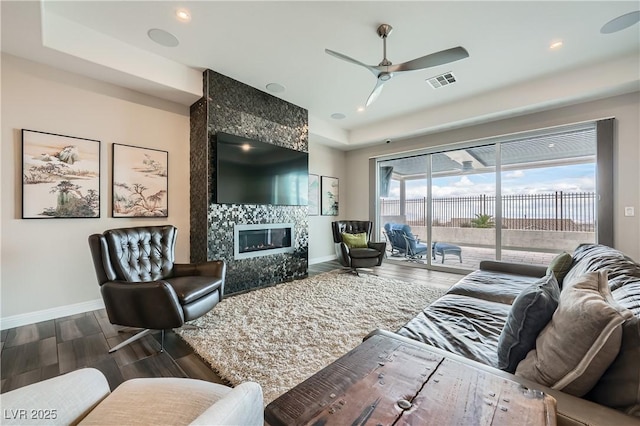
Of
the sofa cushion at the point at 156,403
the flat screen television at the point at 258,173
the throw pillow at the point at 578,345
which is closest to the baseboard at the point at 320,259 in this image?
the flat screen television at the point at 258,173

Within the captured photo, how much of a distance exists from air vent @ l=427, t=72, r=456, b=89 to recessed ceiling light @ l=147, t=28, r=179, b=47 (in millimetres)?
3334

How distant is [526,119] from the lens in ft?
13.8


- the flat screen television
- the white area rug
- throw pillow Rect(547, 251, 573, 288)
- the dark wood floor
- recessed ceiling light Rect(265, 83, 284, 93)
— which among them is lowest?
the dark wood floor

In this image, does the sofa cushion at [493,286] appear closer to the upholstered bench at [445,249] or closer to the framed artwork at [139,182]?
the upholstered bench at [445,249]

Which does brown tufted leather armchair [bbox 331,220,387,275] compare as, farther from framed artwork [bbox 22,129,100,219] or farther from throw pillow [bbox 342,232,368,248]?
framed artwork [bbox 22,129,100,219]

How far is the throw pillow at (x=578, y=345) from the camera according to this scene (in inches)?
30.4

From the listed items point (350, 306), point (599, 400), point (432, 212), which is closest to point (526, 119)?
point (432, 212)

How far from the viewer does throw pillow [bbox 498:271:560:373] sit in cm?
101

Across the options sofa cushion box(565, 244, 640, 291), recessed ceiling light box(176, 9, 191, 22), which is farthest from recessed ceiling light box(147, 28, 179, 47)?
sofa cushion box(565, 244, 640, 291)

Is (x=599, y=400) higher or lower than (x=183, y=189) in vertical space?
lower

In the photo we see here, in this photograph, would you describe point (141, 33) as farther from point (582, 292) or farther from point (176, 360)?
point (582, 292)

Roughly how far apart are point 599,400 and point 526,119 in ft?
15.6

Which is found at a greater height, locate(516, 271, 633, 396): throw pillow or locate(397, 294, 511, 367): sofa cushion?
locate(516, 271, 633, 396): throw pillow

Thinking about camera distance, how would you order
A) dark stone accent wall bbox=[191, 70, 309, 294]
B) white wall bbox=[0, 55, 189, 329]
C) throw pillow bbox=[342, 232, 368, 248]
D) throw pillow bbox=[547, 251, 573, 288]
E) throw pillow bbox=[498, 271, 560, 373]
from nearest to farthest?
throw pillow bbox=[498, 271, 560, 373], throw pillow bbox=[547, 251, 573, 288], white wall bbox=[0, 55, 189, 329], dark stone accent wall bbox=[191, 70, 309, 294], throw pillow bbox=[342, 232, 368, 248]
